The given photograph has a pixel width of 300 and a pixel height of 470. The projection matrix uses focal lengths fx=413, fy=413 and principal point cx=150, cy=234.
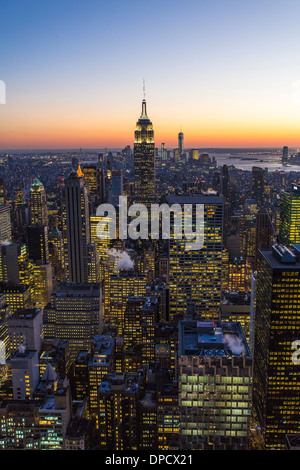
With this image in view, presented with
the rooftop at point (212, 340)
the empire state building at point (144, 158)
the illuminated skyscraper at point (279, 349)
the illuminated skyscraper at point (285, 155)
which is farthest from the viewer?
the empire state building at point (144, 158)

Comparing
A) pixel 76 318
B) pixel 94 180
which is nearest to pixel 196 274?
pixel 76 318

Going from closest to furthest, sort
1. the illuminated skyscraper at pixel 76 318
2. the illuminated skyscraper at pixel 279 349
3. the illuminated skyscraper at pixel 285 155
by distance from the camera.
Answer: the illuminated skyscraper at pixel 279 349, the illuminated skyscraper at pixel 285 155, the illuminated skyscraper at pixel 76 318

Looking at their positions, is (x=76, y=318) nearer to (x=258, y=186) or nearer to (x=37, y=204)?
(x=37, y=204)

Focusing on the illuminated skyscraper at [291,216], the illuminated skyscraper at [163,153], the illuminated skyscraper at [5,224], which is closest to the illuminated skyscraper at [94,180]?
the illuminated skyscraper at [163,153]

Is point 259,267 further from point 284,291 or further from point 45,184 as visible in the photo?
point 45,184

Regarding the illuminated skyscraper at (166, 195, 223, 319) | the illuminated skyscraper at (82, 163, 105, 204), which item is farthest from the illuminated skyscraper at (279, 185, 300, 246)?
the illuminated skyscraper at (82, 163, 105, 204)

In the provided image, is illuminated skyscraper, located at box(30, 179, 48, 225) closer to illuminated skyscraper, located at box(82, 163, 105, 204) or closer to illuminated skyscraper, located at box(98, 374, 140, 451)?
illuminated skyscraper, located at box(82, 163, 105, 204)

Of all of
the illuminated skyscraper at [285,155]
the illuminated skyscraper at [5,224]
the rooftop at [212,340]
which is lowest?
the illuminated skyscraper at [5,224]

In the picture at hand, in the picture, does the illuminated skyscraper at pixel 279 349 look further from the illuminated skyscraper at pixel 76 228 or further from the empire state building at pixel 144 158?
the empire state building at pixel 144 158
